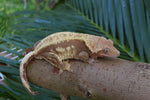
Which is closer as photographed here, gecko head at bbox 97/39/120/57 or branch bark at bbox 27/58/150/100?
branch bark at bbox 27/58/150/100

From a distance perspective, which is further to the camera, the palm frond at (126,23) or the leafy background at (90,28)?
the palm frond at (126,23)

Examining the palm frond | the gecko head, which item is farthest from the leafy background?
the gecko head

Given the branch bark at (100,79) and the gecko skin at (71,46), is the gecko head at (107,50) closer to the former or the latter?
the gecko skin at (71,46)

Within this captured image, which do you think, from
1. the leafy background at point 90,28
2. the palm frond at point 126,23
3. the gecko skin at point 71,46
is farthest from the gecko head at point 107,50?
the palm frond at point 126,23

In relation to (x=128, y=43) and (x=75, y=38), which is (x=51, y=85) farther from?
(x=128, y=43)

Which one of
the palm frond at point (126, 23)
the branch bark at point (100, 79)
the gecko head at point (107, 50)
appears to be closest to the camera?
the branch bark at point (100, 79)

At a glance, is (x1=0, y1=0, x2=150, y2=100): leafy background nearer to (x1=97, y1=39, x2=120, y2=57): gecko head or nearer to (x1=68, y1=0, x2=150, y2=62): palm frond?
(x1=68, y1=0, x2=150, y2=62): palm frond

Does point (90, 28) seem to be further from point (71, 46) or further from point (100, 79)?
point (100, 79)

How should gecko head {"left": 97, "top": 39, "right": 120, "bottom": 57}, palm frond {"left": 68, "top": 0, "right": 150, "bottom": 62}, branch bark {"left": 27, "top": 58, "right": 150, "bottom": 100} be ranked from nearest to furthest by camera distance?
branch bark {"left": 27, "top": 58, "right": 150, "bottom": 100} < gecko head {"left": 97, "top": 39, "right": 120, "bottom": 57} < palm frond {"left": 68, "top": 0, "right": 150, "bottom": 62}
